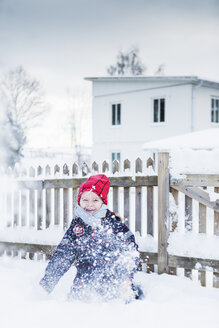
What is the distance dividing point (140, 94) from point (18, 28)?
43.7 ft

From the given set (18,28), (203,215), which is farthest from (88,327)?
(18,28)

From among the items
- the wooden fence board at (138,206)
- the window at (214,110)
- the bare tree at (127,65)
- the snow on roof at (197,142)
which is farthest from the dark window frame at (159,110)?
the wooden fence board at (138,206)

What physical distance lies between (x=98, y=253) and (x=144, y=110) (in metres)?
15.4

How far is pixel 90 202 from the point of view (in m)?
2.60

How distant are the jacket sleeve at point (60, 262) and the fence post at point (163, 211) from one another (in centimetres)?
134

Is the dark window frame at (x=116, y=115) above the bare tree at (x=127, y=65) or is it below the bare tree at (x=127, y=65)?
below

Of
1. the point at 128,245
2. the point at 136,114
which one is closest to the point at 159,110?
the point at 136,114

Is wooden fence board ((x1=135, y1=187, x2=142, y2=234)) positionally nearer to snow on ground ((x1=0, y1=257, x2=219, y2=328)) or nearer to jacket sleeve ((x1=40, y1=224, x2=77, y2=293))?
snow on ground ((x1=0, y1=257, x2=219, y2=328))

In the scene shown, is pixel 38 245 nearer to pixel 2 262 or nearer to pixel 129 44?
pixel 2 262

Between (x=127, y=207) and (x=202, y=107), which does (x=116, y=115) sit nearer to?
(x=202, y=107)

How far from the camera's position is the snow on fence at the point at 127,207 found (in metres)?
3.48

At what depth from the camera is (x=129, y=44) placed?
1082 inches

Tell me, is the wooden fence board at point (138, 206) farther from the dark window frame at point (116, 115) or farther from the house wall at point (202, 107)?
the dark window frame at point (116, 115)

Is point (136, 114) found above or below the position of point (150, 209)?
above
